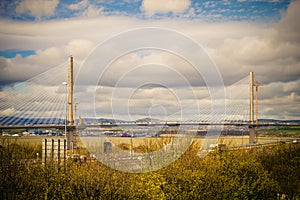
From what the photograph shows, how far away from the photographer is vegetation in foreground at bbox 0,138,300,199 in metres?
17.2

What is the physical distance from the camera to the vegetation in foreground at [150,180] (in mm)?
17234

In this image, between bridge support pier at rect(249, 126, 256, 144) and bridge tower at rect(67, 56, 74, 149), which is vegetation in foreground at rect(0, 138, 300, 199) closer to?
bridge tower at rect(67, 56, 74, 149)

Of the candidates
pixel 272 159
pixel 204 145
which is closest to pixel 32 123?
pixel 204 145

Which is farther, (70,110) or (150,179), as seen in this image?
(70,110)

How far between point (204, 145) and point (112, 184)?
13224 mm

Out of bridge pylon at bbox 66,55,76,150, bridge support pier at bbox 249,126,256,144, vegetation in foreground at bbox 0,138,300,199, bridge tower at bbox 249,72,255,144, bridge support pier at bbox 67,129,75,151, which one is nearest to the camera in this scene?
vegetation in foreground at bbox 0,138,300,199

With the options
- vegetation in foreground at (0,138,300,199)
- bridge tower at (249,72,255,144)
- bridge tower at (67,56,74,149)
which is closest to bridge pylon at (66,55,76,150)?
bridge tower at (67,56,74,149)

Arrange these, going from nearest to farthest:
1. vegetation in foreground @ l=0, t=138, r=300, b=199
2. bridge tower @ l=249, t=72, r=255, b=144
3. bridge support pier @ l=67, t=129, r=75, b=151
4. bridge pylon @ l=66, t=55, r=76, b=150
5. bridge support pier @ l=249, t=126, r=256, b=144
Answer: vegetation in foreground @ l=0, t=138, r=300, b=199
bridge support pier @ l=67, t=129, r=75, b=151
bridge pylon @ l=66, t=55, r=76, b=150
bridge support pier @ l=249, t=126, r=256, b=144
bridge tower @ l=249, t=72, r=255, b=144

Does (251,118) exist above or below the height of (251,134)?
above

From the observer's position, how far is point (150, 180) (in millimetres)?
20328

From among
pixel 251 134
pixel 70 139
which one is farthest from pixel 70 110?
pixel 251 134

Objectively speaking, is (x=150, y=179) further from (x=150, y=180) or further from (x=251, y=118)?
(x=251, y=118)

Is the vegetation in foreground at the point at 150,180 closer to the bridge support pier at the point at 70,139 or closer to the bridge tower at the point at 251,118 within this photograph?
the bridge support pier at the point at 70,139

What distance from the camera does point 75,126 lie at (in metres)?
41.8
